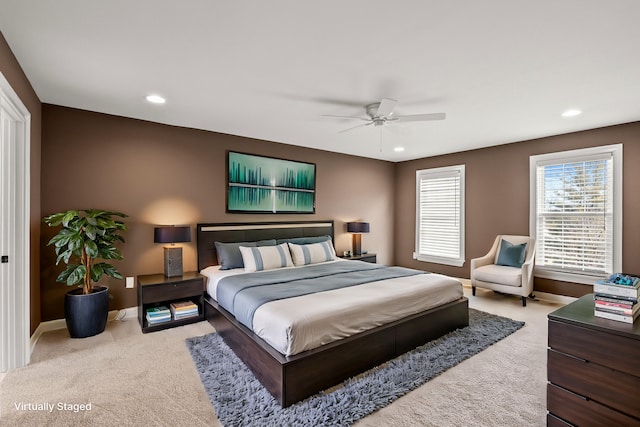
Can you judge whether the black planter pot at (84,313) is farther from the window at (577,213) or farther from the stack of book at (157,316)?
the window at (577,213)

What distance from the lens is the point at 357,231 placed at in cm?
582

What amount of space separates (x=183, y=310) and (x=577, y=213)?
5.42m

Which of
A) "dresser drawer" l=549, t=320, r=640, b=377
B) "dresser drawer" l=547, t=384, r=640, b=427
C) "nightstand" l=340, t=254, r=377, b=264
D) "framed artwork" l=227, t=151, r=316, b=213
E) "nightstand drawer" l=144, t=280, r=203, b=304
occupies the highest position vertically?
"framed artwork" l=227, t=151, r=316, b=213

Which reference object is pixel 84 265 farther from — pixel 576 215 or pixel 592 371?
pixel 576 215

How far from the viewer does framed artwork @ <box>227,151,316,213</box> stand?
185 inches

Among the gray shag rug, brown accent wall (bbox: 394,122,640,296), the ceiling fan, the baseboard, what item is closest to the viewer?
the gray shag rug

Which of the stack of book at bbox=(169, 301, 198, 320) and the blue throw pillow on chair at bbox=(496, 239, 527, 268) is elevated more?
the blue throw pillow on chair at bbox=(496, 239, 527, 268)

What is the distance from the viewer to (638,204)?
3887 mm

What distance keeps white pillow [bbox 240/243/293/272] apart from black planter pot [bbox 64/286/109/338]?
5.19ft

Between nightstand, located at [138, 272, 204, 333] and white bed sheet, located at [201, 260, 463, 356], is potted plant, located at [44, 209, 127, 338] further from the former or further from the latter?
white bed sheet, located at [201, 260, 463, 356]

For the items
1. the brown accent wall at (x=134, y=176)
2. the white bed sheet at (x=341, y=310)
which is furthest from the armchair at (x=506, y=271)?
the brown accent wall at (x=134, y=176)

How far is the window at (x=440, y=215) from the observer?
588 centimetres

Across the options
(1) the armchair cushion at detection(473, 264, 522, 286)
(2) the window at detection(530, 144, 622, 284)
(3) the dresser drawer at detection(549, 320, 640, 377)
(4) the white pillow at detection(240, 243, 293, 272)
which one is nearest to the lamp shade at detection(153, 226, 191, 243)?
(4) the white pillow at detection(240, 243, 293, 272)

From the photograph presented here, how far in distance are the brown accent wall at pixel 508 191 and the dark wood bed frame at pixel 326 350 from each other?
236 cm
